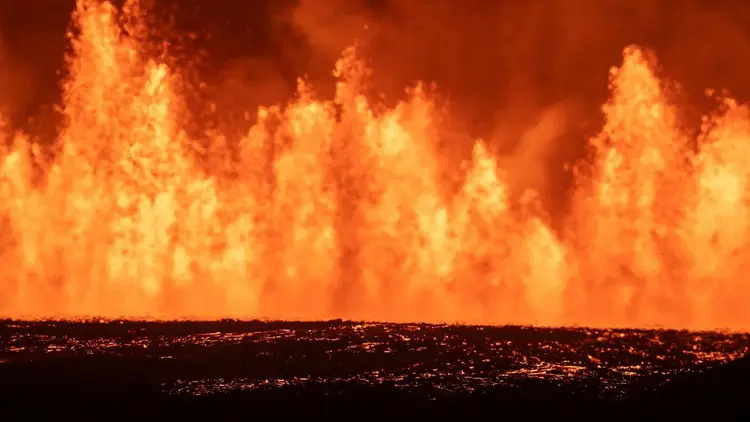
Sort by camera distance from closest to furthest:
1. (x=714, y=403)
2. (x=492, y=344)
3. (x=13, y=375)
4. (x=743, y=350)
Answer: (x=714, y=403), (x=13, y=375), (x=743, y=350), (x=492, y=344)

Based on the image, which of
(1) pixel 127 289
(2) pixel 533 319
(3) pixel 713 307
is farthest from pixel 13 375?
(3) pixel 713 307

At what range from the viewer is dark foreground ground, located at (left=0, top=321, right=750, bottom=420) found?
38.5 metres

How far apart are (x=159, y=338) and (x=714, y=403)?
45.4 meters

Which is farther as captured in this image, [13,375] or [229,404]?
[13,375]

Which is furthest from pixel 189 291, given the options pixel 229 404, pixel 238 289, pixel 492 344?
pixel 229 404

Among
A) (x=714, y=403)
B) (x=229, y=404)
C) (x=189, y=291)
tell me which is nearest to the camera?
(x=714, y=403)

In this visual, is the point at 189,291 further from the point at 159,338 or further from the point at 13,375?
the point at 13,375

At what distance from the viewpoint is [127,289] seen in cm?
9156

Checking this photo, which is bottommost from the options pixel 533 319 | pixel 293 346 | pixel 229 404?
pixel 229 404

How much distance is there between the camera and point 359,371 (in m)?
50.7

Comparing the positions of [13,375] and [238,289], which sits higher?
[238,289]

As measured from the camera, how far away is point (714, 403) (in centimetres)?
3472

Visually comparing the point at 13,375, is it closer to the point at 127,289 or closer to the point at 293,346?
the point at 293,346

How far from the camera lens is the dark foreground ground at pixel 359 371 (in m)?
38.5
